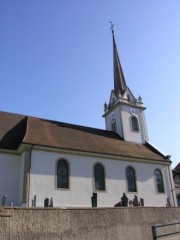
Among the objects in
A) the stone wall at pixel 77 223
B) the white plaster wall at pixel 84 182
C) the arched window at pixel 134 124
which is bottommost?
Result: the stone wall at pixel 77 223

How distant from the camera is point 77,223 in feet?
30.4

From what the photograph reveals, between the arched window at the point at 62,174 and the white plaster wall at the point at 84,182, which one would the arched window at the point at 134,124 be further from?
the arched window at the point at 62,174

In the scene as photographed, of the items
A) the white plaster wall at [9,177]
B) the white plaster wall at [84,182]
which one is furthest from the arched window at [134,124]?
the white plaster wall at [9,177]

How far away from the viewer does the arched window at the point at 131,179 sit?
2226 cm

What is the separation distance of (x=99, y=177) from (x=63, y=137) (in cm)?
464

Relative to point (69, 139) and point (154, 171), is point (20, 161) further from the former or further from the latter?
point (154, 171)

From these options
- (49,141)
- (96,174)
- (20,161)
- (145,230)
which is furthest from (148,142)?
(145,230)

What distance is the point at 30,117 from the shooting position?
23922 millimetres

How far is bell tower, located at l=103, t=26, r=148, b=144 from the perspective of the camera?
2857 centimetres

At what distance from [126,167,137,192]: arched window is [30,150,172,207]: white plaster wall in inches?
15.2

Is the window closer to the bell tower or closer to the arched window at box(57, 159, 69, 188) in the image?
the bell tower

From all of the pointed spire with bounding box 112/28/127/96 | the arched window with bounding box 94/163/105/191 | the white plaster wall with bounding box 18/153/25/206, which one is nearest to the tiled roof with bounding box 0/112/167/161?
the white plaster wall with bounding box 18/153/25/206

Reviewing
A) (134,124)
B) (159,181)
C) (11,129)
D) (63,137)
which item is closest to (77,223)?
(63,137)

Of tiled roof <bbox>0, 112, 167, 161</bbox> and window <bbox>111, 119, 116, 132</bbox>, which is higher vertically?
window <bbox>111, 119, 116, 132</bbox>
